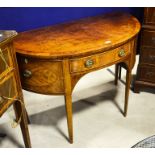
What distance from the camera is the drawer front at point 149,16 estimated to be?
188cm

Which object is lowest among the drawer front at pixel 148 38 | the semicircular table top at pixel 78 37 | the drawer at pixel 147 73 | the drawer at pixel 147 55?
the drawer at pixel 147 73

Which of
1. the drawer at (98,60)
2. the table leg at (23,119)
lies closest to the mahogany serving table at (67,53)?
the drawer at (98,60)

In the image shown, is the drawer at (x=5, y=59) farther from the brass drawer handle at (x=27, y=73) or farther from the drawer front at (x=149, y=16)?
the drawer front at (x=149, y=16)

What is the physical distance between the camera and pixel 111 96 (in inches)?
87.8

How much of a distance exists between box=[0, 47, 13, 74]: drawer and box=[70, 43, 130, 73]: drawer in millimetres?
349

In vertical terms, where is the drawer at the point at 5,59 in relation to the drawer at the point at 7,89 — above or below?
above

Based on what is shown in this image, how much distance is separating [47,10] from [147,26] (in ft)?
2.71

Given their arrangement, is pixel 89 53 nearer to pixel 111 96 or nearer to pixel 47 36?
pixel 47 36

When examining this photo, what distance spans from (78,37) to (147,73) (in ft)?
2.94

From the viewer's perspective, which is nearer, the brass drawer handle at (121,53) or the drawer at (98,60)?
the drawer at (98,60)

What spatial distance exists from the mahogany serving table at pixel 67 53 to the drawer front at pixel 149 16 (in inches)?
11.8

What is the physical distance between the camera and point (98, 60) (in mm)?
1462

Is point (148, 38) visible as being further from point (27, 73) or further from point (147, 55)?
point (27, 73)
